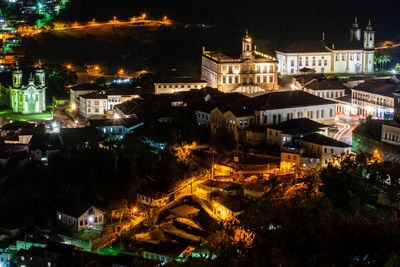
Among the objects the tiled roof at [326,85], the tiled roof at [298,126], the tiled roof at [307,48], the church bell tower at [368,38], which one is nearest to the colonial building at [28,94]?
the tiled roof at [307,48]

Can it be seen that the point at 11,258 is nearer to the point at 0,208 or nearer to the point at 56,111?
the point at 0,208

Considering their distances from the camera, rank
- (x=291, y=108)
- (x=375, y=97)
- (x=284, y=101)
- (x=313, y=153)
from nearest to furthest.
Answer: (x=313, y=153) < (x=291, y=108) < (x=284, y=101) < (x=375, y=97)

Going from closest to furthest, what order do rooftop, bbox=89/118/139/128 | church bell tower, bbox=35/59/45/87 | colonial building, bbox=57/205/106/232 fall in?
colonial building, bbox=57/205/106/232 < rooftop, bbox=89/118/139/128 < church bell tower, bbox=35/59/45/87

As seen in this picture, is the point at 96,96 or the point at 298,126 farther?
the point at 96,96

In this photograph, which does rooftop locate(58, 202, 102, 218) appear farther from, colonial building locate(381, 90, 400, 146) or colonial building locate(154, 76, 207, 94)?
colonial building locate(154, 76, 207, 94)

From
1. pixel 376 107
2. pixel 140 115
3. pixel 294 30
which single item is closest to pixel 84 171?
pixel 140 115

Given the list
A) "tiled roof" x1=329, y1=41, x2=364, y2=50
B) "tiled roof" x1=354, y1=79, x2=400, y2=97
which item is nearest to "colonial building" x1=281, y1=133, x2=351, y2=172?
"tiled roof" x1=354, y1=79, x2=400, y2=97

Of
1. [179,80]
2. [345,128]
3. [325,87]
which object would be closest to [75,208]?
[345,128]

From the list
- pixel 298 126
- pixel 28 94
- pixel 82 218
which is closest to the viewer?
pixel 82 218

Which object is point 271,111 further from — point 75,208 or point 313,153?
point 75,208
